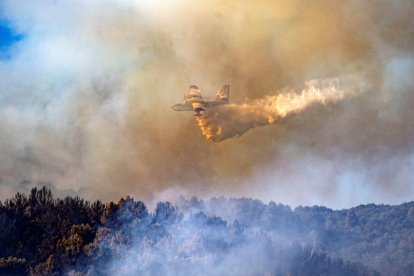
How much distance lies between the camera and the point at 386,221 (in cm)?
16475

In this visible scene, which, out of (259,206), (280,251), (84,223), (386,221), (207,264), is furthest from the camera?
(386,221)

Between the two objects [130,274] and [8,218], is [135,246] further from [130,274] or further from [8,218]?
[8,218]

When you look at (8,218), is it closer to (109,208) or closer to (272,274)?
(109,208)

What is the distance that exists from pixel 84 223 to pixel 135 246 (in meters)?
6.59

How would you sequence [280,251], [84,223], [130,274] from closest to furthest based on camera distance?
[130,274], [84,223], [280,251]

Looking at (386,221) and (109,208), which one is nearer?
(109,208)

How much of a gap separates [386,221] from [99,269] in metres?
119

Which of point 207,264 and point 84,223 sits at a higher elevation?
point 84,223

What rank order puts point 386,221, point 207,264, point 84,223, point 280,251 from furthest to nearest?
point 386,221, point 280,251, point 84,223, point 207,264

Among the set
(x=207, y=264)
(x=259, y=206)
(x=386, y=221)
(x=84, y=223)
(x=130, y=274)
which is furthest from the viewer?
(x=386, y=221)

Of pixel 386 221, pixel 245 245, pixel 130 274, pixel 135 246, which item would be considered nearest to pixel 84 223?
pixel 135 246

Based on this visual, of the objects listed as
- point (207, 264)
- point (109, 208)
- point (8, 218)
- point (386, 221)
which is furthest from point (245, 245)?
point (386, 221)

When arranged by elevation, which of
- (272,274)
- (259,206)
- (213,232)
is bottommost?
(272,274)

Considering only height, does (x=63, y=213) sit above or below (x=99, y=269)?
above
